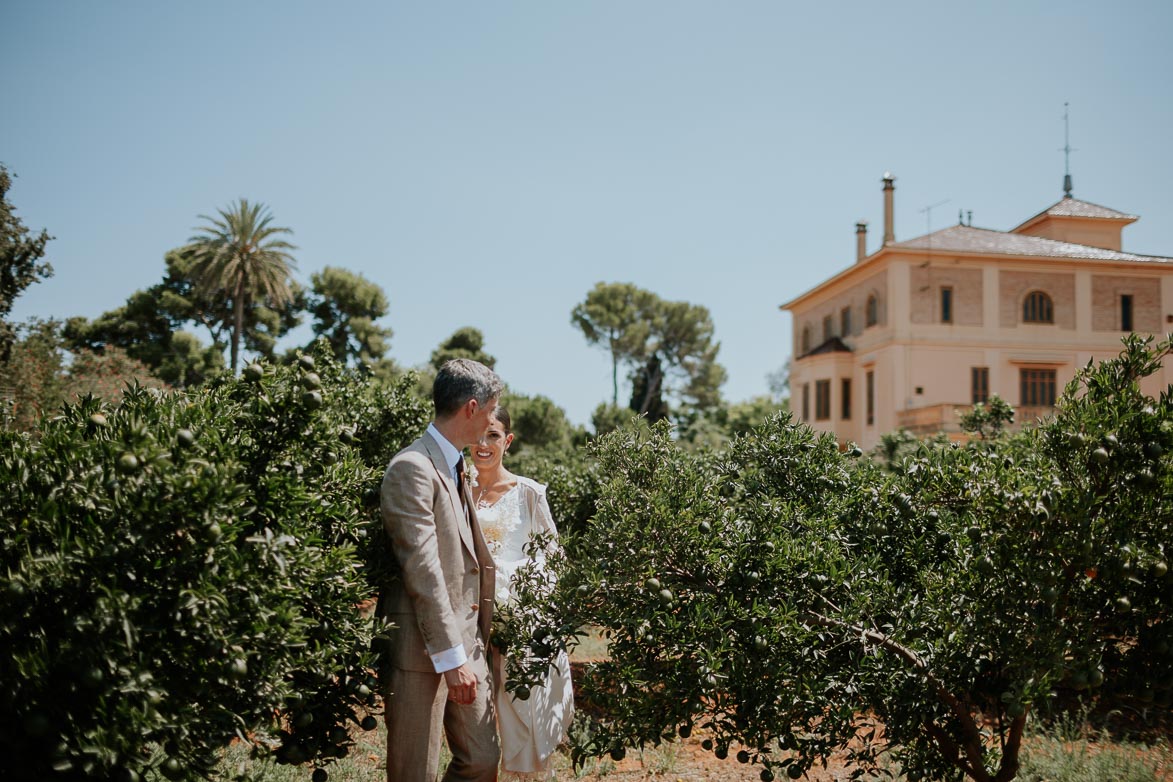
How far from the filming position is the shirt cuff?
3281mm

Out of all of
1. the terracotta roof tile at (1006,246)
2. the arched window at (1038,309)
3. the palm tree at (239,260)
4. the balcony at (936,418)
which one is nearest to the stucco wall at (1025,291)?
the arched window at (1038,309)

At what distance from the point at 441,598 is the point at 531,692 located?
1.15m

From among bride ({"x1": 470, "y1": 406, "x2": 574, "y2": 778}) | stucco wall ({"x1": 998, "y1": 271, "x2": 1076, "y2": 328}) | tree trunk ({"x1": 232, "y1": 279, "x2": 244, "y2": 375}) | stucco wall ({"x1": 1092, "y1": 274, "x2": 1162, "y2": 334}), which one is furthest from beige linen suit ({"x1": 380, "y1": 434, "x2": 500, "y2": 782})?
tree trunk ({"x1": 232, "y1": 279, "x2": 244, "y2": 375})

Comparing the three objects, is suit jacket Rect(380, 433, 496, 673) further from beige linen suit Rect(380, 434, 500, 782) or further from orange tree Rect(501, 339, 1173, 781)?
orange tree Rect(501, 339, 1173, 781)

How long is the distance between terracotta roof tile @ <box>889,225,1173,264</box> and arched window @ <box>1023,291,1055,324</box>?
1.83m

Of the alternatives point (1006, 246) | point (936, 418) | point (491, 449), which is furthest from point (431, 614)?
point (1006, 246)

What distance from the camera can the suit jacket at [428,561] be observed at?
326cm

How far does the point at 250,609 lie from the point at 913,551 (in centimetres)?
276

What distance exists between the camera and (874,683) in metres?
3.20

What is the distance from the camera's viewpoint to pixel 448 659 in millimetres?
3283

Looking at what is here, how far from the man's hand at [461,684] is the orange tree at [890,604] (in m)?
0.18

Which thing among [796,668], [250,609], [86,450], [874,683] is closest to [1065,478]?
[874,683]

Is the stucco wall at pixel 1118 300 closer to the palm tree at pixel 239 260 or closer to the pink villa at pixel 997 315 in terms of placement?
the pink villa at pixel 997 315

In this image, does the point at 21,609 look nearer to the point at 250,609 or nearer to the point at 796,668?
the point at 250,609
